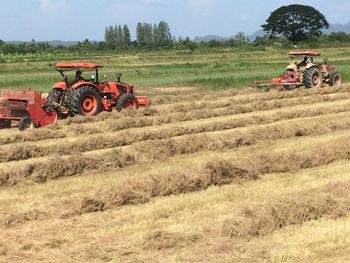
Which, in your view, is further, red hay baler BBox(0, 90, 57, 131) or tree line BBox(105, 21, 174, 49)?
tree line BBox(105, 21, 174, 49)

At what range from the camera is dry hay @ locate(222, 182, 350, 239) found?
6480mm

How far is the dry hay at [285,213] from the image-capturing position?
6480 millimetres

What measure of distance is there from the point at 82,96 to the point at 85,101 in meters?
0.35

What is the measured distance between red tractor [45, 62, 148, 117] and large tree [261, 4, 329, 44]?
248 ft

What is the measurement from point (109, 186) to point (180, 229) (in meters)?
2.23

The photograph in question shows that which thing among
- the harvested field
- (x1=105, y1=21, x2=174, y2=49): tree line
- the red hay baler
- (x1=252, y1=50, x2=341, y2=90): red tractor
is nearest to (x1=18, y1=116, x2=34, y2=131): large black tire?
the red hay baler

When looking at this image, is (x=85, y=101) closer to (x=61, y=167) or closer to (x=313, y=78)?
(x=61, y=167)

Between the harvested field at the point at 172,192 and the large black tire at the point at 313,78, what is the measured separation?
28.9 feet

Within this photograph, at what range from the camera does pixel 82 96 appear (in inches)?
609

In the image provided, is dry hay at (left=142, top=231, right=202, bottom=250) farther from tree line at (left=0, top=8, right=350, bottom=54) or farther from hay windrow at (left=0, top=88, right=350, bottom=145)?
tree line at (left=0, top=8, right=350, bottom=54)

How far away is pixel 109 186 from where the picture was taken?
867 centimetres

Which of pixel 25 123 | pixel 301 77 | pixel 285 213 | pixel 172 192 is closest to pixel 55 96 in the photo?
pixel 25 123

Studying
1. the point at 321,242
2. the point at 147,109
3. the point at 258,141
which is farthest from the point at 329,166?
the point at 147,109

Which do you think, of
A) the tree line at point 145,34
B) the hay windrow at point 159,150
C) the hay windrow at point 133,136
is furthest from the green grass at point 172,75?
the tree line at point 145,34
